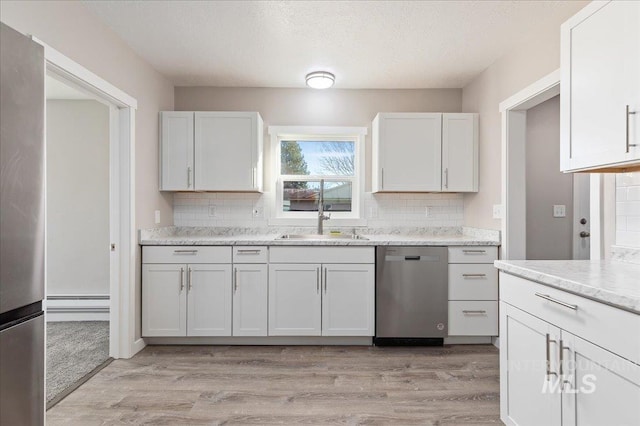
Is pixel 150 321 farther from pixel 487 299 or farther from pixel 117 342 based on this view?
pixel 487 299

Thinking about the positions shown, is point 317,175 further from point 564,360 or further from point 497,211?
point 564,360

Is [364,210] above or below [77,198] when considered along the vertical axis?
below

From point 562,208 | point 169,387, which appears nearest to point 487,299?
point 562,208

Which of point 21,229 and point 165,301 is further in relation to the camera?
point 165,301

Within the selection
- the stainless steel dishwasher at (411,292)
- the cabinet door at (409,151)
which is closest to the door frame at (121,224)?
the stainless steel dishwasher at (411,292)

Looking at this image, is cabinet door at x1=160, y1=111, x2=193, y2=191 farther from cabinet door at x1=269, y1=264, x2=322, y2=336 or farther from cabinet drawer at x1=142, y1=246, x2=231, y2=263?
cabinet door at x1=269, y1=264, x2=322, y2=336

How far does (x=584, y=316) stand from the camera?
122 cm

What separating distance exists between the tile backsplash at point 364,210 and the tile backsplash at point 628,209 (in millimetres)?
1934

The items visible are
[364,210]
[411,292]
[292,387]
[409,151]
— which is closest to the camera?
[292,387]

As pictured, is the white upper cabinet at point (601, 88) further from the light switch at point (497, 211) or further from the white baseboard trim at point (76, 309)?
the white baseboard trim at point (76, 309)

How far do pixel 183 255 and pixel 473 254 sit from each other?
2.47m

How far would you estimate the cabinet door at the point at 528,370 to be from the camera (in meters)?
1.38

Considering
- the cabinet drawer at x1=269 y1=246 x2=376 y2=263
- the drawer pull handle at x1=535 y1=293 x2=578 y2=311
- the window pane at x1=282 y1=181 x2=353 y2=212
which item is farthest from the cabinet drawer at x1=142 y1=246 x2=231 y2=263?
the drawer pull handle at x1=535 y1=293 x2=578 y2=311

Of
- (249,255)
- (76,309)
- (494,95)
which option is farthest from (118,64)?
(494,95)
